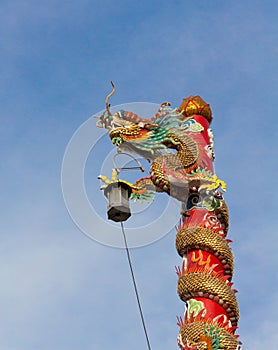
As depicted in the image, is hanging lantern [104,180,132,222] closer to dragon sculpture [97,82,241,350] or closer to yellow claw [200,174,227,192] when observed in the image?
dragon sculpture [97,82,241,350]

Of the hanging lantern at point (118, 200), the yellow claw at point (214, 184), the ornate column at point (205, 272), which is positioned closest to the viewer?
the ornate column at point (205, 272)

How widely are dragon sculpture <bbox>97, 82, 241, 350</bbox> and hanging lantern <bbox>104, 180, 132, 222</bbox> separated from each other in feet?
1.01

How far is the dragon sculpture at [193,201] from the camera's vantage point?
14898mm

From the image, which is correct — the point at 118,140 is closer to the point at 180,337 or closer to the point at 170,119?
the point at 170,119

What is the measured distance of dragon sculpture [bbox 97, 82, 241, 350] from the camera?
48.9 feet

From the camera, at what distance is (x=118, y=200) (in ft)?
49.8

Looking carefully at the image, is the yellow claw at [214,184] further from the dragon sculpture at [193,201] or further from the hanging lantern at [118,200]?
the hanging lantern at [118,200]

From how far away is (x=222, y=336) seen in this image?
1452 centimetres

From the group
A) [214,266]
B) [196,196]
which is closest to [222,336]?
[214,266]

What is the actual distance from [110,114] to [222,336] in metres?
5.94

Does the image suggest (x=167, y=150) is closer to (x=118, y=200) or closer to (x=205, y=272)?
(x=118, y=200)

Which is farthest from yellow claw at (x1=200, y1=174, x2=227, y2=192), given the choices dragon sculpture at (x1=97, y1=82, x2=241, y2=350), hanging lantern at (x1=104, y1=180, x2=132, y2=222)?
hanging lantern at (x1=104, y1=180, x2=132, y2=222)

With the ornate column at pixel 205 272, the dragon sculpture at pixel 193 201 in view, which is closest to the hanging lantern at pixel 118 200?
the dragon sculpture at pixel 193 201

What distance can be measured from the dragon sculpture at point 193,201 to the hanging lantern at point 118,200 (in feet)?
1.01
